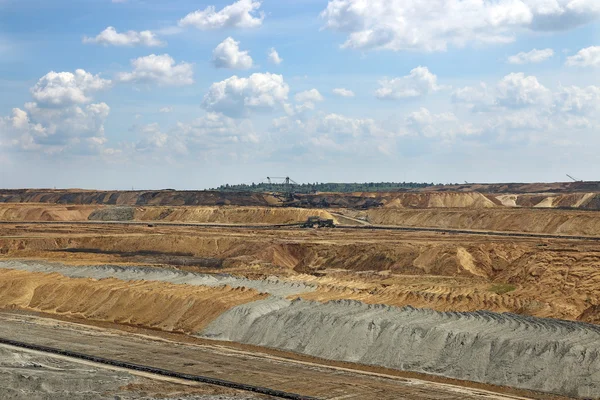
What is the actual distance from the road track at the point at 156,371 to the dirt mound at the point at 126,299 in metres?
7.92

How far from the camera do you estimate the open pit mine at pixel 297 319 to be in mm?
28172

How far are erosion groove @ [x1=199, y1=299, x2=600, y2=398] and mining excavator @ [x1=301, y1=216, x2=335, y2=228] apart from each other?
6321 centimetres

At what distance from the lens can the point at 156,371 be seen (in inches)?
1174

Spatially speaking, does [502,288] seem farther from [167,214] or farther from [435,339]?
[167,214]

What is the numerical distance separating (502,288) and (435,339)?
1970cm

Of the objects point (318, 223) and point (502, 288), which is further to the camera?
point (318, 223)

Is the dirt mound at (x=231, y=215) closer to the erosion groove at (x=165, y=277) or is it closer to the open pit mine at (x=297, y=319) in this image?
the open pit mine at (x=297, y=319)

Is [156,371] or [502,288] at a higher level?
[502,288]

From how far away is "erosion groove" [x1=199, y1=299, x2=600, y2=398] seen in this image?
94.4 ft

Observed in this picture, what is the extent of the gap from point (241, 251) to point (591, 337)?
157ft

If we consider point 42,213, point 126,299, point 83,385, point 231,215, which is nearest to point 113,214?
point 42,213

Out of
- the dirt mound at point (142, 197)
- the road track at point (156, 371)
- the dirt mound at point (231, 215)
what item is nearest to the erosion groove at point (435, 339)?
the road track at point (156, 371)

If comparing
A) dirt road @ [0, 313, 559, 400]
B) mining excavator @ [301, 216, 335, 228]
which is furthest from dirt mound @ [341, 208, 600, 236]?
dirt road @ [0, 313, 559, 400]

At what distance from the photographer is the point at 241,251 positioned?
74875 mm
